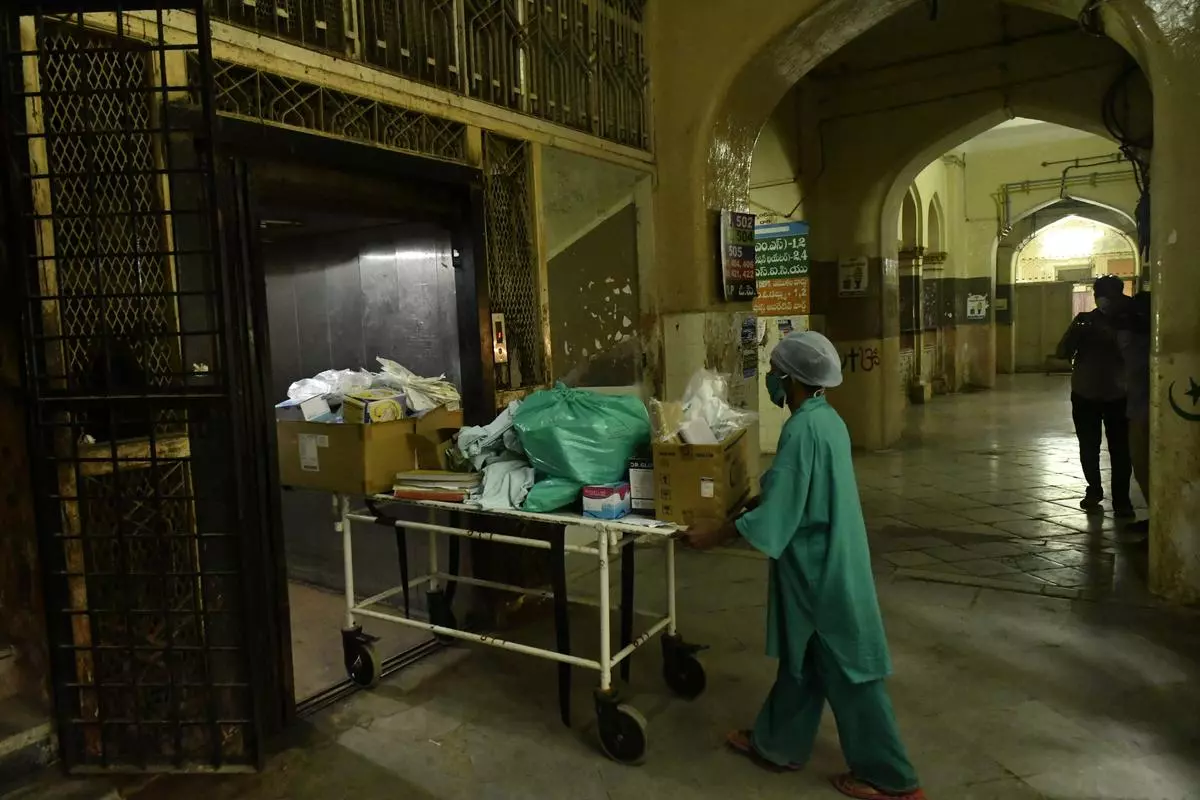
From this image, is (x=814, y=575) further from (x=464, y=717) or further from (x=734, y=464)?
(x=464, y=717)

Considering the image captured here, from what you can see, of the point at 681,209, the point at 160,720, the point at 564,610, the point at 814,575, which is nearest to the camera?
the point at 814,575

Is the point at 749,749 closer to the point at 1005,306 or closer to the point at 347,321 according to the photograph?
the point at 347,321

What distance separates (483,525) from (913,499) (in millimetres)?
4098

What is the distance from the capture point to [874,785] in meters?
2.55

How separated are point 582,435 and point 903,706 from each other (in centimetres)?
165

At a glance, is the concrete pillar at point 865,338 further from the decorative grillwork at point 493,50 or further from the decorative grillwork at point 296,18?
the decorative grillwork at point 296,18

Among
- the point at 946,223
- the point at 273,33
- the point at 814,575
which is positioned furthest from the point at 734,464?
the point at 946,223

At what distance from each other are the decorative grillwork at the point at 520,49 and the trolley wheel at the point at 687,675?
2.79 meters

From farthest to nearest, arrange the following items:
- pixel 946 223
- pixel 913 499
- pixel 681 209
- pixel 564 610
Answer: pixel 946 223 → pixel 913 499 → pixel 681 209 → pixel 564 610

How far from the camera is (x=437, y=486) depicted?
319 cm

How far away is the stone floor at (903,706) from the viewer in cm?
270

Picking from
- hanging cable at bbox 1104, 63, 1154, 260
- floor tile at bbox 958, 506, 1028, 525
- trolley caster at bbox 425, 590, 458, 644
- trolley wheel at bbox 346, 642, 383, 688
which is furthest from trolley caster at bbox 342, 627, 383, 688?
hanging cable at bbox 1104, 63, 1154, 260

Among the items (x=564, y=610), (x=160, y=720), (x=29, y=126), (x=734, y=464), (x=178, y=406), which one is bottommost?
(x=160, y=720)

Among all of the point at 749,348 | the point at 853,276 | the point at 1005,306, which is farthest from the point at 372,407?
the point at 1005,306
